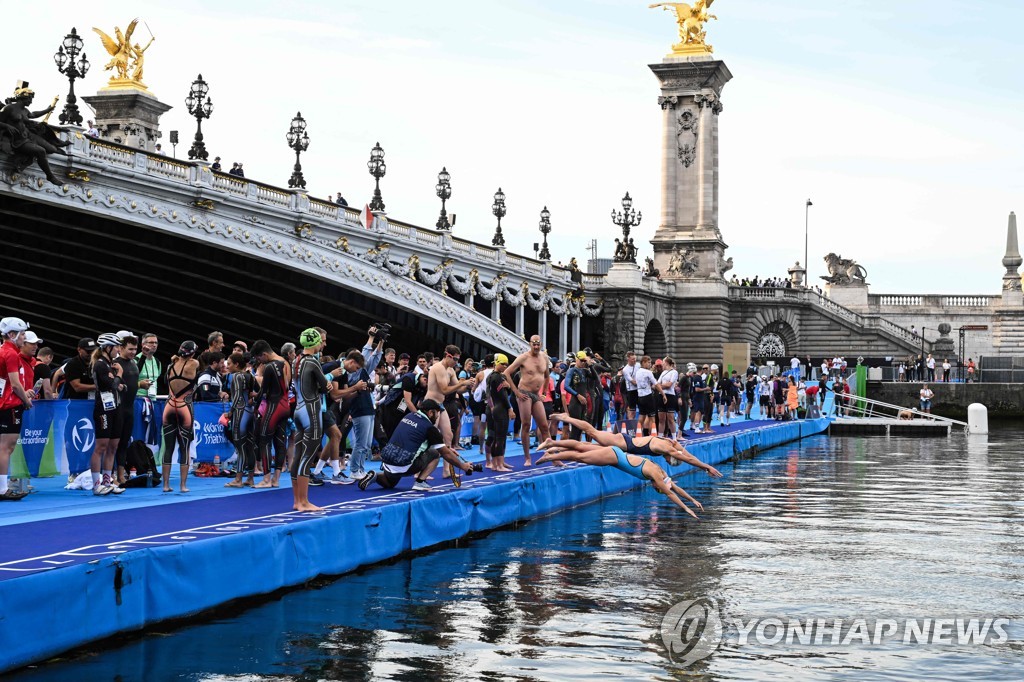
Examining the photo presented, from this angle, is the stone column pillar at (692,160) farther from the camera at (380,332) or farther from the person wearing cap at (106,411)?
the person wearing cap at (106,411)

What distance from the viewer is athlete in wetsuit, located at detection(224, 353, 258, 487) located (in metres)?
17.9

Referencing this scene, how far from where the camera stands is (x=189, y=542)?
11.5 m

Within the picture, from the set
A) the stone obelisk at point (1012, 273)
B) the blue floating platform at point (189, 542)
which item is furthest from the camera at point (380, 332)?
the stone obelisk at point (1012, 273)

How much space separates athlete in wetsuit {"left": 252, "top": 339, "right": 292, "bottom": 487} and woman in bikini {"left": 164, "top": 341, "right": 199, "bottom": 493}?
83 cm

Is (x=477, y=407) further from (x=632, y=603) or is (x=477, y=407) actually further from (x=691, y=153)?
(x=691, y=153)

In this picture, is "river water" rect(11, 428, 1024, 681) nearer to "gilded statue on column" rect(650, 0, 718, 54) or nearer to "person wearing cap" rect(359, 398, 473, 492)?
"person wearing cap" rect(359, 398, 473, 492)

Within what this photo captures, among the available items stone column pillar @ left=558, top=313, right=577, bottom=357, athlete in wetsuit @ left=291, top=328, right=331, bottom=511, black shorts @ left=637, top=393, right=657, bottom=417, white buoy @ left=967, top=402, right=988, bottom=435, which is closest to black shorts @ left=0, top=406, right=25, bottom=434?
athlete in wetsuit @ left=291, top=328, right=331, bottom=511

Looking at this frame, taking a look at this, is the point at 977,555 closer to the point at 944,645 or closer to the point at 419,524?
the point at 944,645

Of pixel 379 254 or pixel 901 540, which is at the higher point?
pixel 379 254

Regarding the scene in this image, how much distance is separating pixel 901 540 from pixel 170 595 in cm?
927

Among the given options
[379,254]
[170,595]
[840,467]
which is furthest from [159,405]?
[379,254]

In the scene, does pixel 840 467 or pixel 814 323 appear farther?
pixel 814 323

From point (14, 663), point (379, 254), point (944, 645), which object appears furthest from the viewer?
point (379, 254)

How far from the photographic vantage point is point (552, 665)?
991 cm
